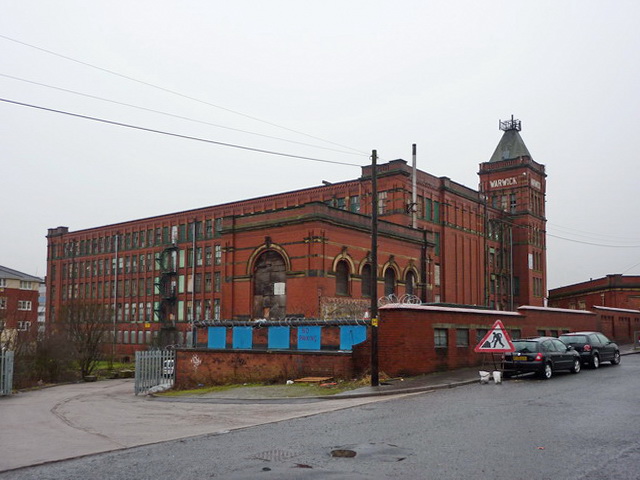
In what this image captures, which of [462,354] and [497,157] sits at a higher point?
[497,157]

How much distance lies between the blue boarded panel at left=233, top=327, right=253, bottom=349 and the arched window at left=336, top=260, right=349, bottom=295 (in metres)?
9.24

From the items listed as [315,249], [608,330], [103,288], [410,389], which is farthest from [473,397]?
[103,288]

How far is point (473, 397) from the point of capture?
16844 millimetres

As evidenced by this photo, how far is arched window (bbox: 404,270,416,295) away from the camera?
4535 cm

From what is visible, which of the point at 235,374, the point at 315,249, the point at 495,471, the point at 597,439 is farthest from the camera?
the point at 315,249

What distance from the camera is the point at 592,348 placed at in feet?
85.1

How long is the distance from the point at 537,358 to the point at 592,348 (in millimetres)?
5855

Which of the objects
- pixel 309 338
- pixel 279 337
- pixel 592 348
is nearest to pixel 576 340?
pixel 592 348

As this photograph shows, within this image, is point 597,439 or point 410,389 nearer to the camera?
point 597,439

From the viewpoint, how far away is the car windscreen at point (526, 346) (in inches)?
868

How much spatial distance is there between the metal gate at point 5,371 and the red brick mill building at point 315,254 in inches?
400

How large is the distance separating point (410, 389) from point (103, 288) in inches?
2691

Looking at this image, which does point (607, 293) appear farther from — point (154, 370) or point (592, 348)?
point (154, 370)

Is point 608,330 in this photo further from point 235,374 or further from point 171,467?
point 171,467
